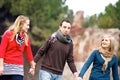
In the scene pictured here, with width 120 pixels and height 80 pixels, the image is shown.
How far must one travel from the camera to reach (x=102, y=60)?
22.8 ft

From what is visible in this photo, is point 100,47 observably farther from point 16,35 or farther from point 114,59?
point 16,35

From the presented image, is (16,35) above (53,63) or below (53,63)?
above

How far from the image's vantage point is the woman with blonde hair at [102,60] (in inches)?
272

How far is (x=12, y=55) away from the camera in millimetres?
6648

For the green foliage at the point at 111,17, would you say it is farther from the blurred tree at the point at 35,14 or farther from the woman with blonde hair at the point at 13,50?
the woman with blonde hair at the point at 13,50

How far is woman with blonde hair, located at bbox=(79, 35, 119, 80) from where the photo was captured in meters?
6.92

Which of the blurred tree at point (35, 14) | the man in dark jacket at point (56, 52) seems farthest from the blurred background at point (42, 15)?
the man in dark jacket at point (56, 52)

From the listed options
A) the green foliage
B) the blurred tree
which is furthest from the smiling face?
the green foliage

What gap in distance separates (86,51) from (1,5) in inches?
568

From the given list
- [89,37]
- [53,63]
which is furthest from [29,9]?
[53,63]

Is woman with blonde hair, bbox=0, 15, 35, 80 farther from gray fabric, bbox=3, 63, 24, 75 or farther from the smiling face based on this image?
the smiling face

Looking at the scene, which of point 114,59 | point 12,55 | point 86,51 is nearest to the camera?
point 12,55

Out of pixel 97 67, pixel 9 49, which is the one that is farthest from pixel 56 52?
pixel 9 49

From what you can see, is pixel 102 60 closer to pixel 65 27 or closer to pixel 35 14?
pixel 65 27
